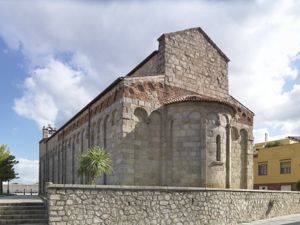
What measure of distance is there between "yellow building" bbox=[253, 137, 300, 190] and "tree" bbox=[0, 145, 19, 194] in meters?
32.7

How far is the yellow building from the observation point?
43859mm

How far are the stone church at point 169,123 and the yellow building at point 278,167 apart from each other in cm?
1874

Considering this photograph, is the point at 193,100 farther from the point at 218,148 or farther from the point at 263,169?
the point at 263,169

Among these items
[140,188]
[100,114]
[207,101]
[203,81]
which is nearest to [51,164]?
[100,114]

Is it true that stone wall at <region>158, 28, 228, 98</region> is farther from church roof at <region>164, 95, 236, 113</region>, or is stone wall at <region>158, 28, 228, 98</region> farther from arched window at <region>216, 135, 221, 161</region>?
arched window at <region>216, 135, 221, 161</region>

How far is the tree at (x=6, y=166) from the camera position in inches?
1989

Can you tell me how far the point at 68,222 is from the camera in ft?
47.3

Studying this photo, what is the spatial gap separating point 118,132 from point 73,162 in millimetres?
13841

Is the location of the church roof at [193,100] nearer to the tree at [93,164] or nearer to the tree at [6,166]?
the tree at [93,164]

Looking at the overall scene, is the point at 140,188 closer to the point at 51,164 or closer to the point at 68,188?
the point at 68,188

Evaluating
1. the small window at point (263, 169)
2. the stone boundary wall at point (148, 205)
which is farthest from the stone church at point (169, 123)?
the small window at point (263, 169)

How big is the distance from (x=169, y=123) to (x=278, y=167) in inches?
1064

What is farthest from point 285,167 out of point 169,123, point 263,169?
point 169,123

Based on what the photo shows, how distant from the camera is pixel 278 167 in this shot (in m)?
46.0
